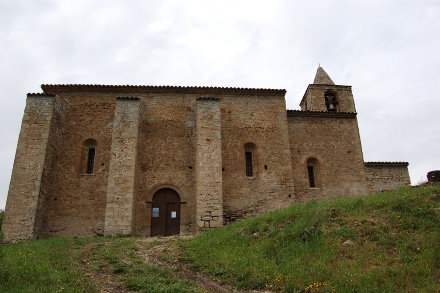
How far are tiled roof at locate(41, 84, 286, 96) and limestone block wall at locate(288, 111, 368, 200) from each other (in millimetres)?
2031

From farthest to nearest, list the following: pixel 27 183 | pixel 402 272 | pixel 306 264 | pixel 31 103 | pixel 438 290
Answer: pixel 31 103 < pixel 27 183 < pixel 306 264 < pixel 402 272 < pixel 438 290

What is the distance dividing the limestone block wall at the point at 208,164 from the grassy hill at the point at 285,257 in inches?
139

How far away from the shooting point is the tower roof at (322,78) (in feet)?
74.1

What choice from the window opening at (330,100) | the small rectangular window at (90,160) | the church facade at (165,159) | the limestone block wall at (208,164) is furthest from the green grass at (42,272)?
the window opening at (330,100)

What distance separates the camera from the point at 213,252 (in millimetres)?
9352

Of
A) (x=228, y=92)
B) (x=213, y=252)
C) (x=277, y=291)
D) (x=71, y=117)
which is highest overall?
(x=228, y=92)

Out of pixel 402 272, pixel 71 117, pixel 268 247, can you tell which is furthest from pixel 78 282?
pixel 71 117

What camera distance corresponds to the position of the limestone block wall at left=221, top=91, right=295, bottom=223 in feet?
53.5

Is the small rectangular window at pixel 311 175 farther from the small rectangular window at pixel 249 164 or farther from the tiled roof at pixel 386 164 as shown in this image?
the tiled roof at pixel 386 164

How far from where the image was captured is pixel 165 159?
16.6 metres

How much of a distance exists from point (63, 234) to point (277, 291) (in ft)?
37.4

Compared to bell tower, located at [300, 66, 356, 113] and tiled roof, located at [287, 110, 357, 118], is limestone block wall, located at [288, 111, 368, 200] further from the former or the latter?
bell tower, located at [300, 66, 356, 113]

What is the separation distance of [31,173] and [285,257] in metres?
11.3

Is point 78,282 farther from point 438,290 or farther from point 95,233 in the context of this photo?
point 95,233
